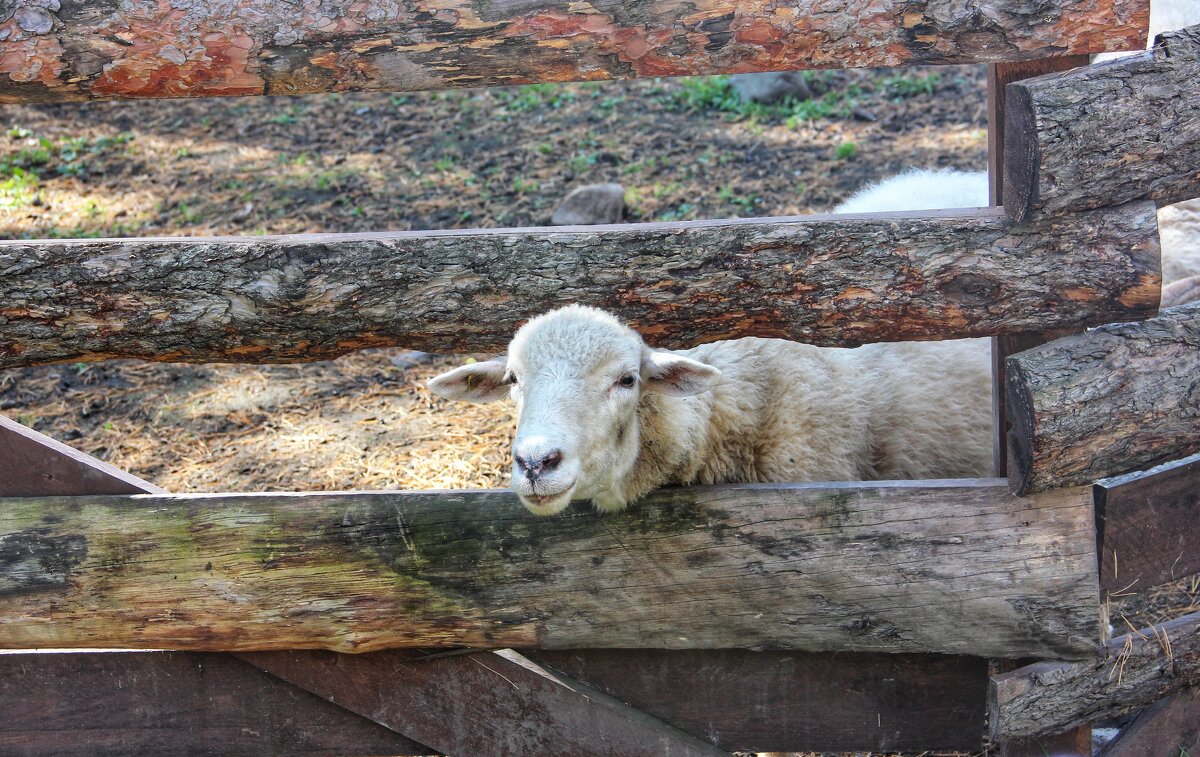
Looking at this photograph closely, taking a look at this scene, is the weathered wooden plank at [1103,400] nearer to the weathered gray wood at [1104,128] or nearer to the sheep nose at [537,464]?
the weathered gray wood at [1104,128]

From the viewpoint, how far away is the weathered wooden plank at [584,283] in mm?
2893

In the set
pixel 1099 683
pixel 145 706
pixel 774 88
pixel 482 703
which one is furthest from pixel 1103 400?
pixel 774 88

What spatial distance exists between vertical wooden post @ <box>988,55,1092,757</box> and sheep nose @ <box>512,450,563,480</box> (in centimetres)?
141

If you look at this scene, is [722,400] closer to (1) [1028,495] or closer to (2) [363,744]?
(1) [1028,495]

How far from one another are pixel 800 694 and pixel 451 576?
1.23 meters

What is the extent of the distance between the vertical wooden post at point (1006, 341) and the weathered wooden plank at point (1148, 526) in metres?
0.36

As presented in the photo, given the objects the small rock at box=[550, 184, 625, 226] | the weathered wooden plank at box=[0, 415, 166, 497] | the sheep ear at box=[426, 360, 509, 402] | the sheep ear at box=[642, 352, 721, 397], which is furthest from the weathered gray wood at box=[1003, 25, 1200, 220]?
the small rock at box=[550, 184, 625, 226]

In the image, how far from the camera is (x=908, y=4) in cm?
273

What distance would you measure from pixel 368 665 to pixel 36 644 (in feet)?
3.51

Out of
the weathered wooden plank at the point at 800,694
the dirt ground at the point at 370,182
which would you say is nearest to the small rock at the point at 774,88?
the dirt ground at the point at 370,182

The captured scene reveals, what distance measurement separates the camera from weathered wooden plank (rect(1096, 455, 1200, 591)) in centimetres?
326

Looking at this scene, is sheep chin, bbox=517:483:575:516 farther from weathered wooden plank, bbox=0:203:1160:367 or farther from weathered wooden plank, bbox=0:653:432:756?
weathered wooden plank, bbox=0:653:432:756

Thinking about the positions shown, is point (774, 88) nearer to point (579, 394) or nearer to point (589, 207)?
point (589, 207)

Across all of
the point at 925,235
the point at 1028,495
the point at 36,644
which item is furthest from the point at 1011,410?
the point at 36,644
